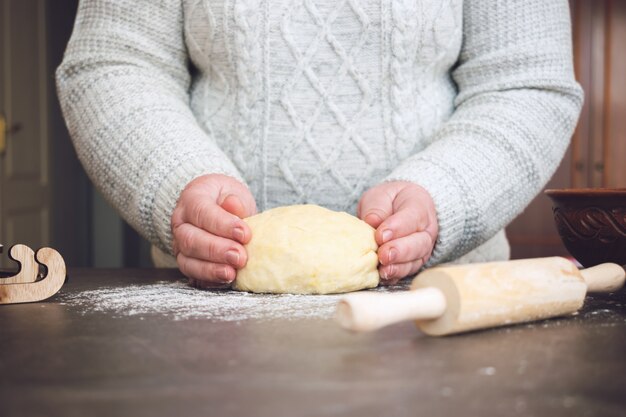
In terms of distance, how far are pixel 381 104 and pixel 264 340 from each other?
0.65 m

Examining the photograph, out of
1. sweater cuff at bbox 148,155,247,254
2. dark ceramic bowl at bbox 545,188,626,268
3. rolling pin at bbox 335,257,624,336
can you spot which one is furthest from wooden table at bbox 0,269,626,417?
sweater cuff at bbox 148,155,247,254

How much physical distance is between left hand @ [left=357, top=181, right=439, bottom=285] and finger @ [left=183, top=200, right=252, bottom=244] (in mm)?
174

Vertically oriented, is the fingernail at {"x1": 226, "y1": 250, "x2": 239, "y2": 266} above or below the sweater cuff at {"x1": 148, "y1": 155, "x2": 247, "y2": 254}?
below

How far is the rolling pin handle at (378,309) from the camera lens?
0.47m

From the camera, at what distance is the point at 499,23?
3.68 feet

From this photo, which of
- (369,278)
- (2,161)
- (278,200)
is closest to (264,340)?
(369,278)

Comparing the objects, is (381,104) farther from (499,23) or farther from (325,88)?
(499,23)

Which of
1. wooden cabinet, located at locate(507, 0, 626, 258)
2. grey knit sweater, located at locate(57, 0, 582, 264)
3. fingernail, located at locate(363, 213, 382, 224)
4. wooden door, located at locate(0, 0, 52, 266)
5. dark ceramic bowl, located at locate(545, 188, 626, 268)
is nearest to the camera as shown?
dark ceramic bowl, located at locate(545, 188, 626, 268)

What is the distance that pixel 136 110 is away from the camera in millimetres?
1026

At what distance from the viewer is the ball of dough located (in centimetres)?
83

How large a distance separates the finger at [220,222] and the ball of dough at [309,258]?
0.03m

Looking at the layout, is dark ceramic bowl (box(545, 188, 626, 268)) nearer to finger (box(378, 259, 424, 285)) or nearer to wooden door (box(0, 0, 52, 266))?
finger (box(378, 259, 424, 285))

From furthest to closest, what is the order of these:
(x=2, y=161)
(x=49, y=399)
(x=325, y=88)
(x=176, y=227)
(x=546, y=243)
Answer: (x=546, y=243)
(x=2, y=161)
(x=325, y=88)
(x=176, y=227)
(x=49, y=399)

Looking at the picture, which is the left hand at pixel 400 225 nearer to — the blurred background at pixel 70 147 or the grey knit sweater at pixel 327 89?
the grey knit sweater at pixel 327 89
